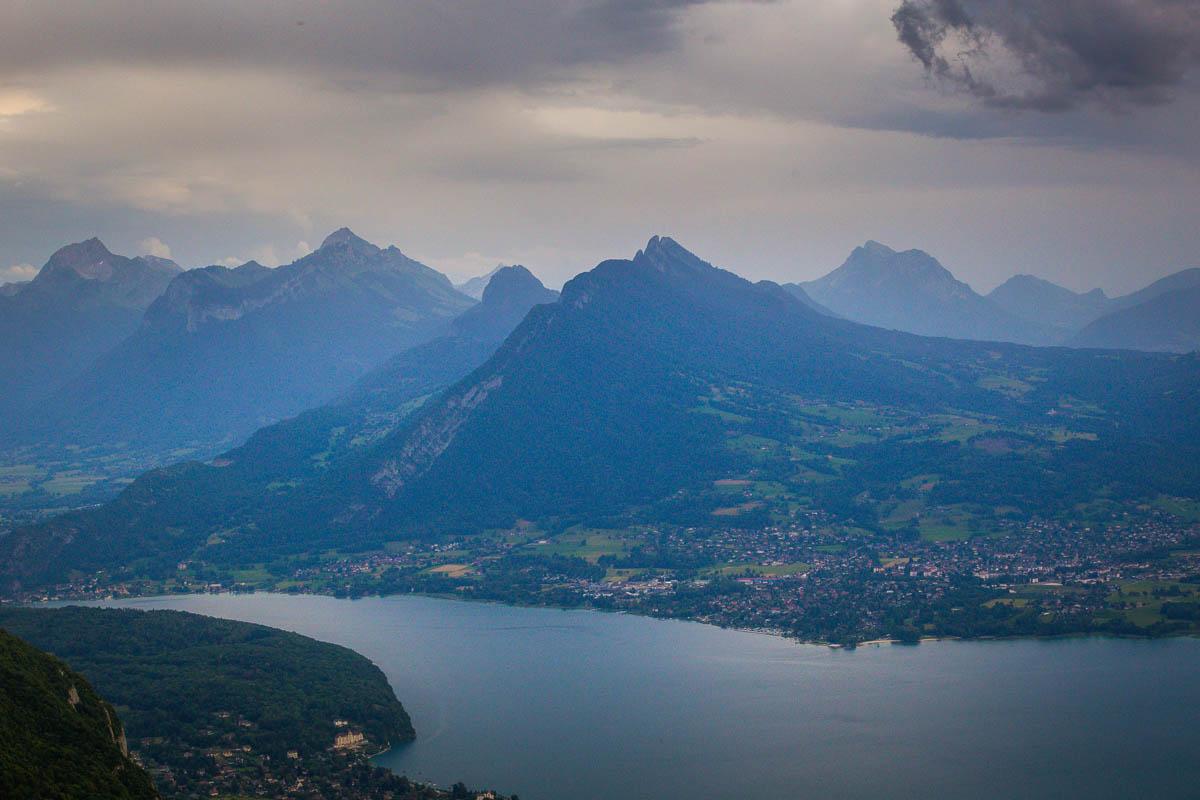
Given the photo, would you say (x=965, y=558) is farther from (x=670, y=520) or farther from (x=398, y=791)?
(x=398, y=791)

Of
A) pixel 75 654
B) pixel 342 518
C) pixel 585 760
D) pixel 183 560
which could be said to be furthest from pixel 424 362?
pixel 585 760

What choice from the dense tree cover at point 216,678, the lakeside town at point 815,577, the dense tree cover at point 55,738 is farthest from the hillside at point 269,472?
the dense tree cover at point 55,738

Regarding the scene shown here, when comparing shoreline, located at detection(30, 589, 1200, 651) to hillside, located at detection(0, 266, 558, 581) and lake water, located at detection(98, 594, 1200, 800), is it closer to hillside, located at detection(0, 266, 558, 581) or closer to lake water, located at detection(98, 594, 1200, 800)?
lake water, located at detection(98, 594, 1200, 800)

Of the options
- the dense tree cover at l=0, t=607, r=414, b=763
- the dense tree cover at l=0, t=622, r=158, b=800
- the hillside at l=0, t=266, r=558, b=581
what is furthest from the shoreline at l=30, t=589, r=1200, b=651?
the dense tree cover at l=0, t=622, r=158, b=800

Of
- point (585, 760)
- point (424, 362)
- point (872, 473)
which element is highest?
point (424, 362)

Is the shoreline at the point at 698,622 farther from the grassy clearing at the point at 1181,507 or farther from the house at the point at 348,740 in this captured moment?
the grassy clearing at the point at 1181,507
